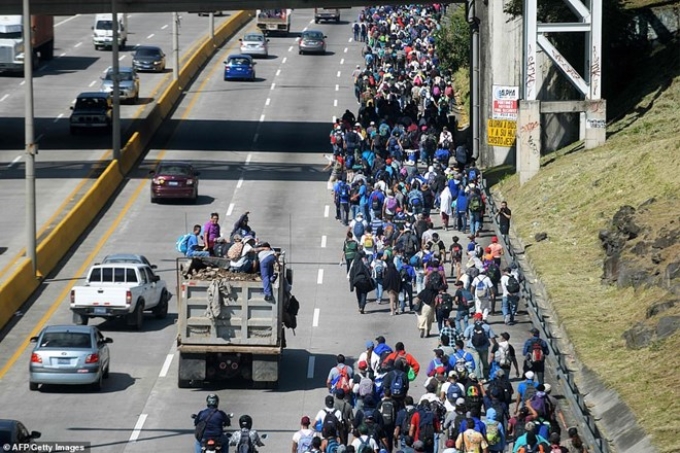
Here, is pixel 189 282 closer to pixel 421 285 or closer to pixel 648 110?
pixel 421 285

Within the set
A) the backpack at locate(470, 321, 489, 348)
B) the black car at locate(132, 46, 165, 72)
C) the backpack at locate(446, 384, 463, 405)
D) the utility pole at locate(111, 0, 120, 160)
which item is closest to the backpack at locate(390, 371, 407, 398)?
the backpack at locate(446, 384, 463, 405)

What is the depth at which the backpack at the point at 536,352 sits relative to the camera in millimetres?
31484

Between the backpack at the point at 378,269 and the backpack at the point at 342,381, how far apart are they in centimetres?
1069

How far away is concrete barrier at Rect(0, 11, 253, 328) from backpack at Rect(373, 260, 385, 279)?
27.6ft

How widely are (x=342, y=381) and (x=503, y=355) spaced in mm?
3781

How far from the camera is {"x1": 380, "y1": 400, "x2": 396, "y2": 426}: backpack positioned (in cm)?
2764

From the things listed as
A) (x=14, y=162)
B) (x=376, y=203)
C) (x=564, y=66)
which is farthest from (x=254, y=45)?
(x=376, y=203)

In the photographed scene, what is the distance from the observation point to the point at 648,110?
55281 mm

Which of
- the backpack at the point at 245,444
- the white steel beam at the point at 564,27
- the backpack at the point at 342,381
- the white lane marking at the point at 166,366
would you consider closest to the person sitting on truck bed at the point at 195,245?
the white lane marking at the point at 166,366

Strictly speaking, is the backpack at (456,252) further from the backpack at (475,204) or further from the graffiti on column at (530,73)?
the graffiti on column at (530,73)

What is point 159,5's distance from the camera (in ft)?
224

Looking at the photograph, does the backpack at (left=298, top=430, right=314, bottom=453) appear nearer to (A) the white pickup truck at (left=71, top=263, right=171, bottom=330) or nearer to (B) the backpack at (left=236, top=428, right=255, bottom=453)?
(B) the backpack at (left=236, top=428, right=255, bottom=453)

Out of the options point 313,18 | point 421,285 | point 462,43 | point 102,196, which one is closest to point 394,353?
point 421,285

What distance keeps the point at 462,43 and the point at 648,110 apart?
26064 millimetres
